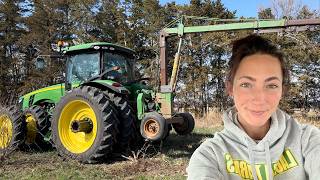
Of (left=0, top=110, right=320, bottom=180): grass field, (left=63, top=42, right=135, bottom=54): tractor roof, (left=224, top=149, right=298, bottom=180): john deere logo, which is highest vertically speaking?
(left=63, top=42, right=135, bottom=54): tractor roof

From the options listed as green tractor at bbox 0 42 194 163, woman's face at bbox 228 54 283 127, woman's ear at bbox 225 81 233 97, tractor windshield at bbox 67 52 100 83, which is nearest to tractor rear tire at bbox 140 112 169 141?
green tractor at bbox 0 42 194 163

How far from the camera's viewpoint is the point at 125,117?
8.12 m

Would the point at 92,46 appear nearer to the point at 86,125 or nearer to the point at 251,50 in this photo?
the point at 86,125

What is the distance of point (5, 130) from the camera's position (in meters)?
9.19

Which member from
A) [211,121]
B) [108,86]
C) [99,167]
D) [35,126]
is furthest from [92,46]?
[211,121]

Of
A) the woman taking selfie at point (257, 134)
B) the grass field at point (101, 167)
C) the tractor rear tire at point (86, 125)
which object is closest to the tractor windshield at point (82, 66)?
the tractor rear tire at point (86, 125)

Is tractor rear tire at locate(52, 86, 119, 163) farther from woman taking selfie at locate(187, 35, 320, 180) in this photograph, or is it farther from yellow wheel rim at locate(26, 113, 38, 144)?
woman taking selfie at locate(187, 35, 320, 180)

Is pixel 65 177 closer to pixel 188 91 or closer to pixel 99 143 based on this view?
pixel 99 143

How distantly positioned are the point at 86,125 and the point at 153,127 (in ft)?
4.03

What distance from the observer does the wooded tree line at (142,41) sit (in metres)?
26.5

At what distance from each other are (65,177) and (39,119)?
323cm

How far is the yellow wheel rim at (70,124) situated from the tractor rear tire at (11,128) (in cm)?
98

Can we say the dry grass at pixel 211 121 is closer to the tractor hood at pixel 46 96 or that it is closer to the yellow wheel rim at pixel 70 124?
the tractor hood at pixel 46 96

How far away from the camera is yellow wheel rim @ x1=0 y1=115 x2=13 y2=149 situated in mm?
8752
